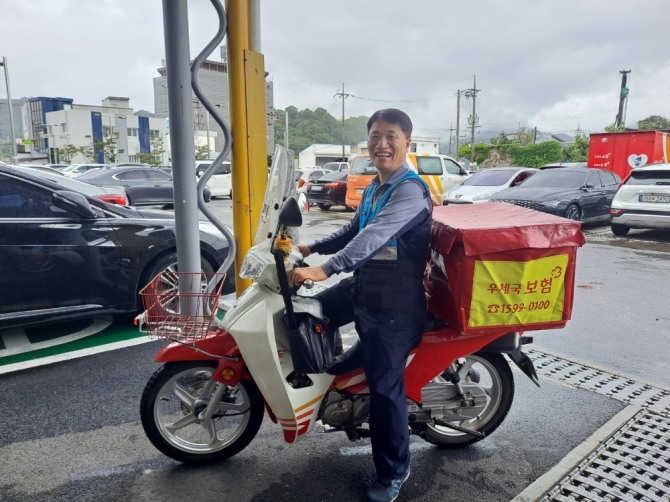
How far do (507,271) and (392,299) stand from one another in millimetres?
563

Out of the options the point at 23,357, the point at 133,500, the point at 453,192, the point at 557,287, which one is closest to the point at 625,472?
the point at 557,287

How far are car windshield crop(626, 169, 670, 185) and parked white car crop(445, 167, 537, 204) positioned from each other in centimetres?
353

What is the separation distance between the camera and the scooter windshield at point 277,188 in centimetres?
240

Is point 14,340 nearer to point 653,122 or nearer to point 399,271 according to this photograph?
point 399,271

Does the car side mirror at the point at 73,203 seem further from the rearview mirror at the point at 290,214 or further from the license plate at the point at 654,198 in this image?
the license plate at the point at 654,198

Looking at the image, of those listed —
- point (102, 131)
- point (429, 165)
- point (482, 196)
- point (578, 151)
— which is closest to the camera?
point (482, 196)

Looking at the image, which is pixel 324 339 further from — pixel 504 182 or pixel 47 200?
pixel 504 182

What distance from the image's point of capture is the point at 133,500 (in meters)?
2.54

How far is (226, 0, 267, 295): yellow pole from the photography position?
375 cm

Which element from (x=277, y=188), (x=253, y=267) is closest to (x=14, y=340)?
(x=253, y=267)

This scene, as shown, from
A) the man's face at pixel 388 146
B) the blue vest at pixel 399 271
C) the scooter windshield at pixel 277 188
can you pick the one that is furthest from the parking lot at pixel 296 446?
the man's face at pixel 388 146

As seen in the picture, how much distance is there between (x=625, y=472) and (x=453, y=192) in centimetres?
1219

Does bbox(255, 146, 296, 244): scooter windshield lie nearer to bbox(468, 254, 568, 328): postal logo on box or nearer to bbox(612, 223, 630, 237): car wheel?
bbox(468, 254, 568, 328): postal logo on box

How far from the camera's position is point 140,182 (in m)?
17.3
